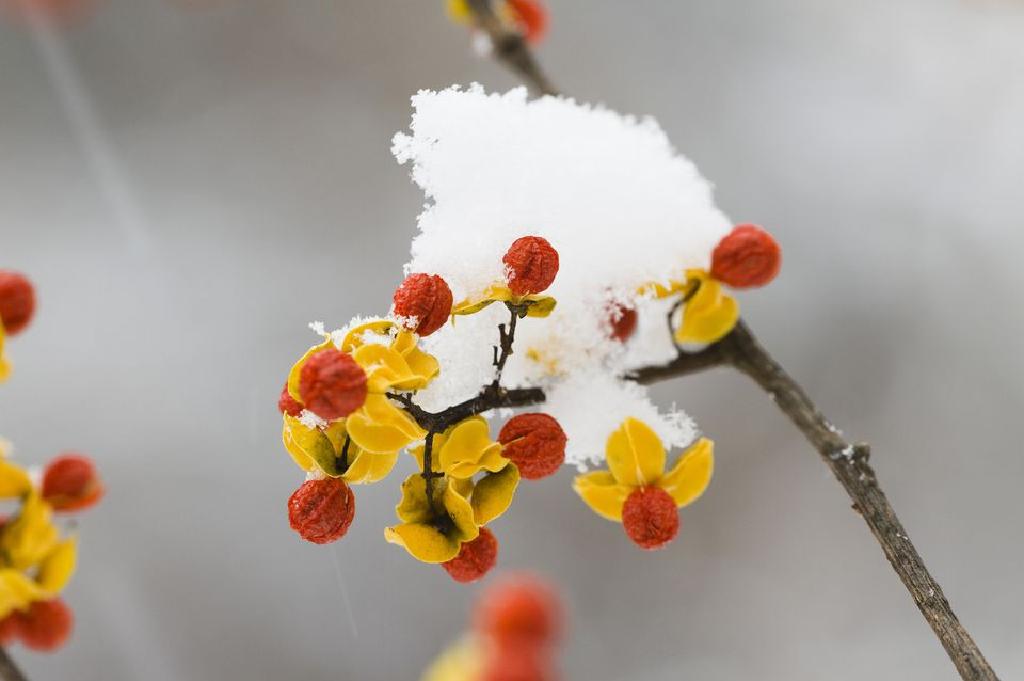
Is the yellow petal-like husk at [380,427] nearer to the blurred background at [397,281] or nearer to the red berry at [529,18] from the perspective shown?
the red berry at [529,18]

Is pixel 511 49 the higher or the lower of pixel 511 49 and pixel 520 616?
the higher

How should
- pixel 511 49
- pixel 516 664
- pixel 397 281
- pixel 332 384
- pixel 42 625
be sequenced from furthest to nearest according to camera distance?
pixel 397 281
pixel 511 49
pixel 42 625
pixel 332 384
pixel 516 664

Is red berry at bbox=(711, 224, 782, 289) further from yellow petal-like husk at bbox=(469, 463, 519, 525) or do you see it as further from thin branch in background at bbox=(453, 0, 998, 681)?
yellow petal-like husk at bbox=(469, 463, 519, 525)

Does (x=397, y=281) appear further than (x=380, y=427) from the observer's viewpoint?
Yes

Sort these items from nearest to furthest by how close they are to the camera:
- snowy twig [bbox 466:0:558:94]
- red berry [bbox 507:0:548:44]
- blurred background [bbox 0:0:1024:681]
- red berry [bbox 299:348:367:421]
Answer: red berry [bbox 299:348:367:421]
snowy twig [bbox 466:0:558:94]
red berry [bbox 507:0:548:44]
blurred background [bbox 0:0:1024:681]

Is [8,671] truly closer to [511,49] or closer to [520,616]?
[520,616]

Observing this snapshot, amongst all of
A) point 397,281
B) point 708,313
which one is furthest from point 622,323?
point 397,281

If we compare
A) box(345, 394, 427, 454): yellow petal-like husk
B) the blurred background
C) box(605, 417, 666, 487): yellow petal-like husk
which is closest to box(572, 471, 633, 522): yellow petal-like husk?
box(605, 417, 666, 487): yellow petal-like husk
